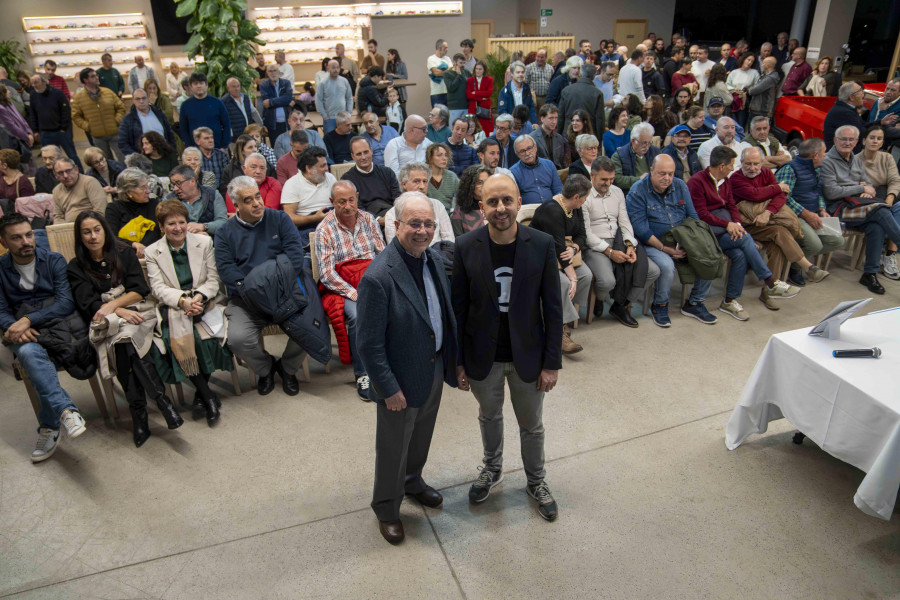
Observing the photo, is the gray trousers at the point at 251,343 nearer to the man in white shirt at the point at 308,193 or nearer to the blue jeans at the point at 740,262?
the man in white shirt at the point at 308,193

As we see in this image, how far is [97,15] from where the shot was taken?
1170cm

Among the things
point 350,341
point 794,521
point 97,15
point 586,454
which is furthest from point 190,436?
point 97,15

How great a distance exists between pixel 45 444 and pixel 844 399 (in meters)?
4.13

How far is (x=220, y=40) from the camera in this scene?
732cm

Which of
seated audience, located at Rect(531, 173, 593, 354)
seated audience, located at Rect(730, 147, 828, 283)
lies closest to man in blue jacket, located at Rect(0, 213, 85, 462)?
seated audience, located at Rect(531, 173, 593, 354)

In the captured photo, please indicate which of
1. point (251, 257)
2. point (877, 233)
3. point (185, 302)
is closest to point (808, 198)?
point (877, 233)

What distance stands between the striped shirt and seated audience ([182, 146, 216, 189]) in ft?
5.91

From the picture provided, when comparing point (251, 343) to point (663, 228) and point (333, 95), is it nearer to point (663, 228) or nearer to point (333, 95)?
point (663, 228)

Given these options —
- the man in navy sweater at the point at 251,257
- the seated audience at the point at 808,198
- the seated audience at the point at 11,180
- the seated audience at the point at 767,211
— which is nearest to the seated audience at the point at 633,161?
the seated audience at the point at 767,211

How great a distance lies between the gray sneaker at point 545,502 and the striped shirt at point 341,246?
69.2 inches

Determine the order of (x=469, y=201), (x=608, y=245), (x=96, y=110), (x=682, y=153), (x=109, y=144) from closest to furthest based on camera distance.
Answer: (x=469, y=201) → (x=608, y=245) → (x=682, y=153) → (x=96, y=110) → (x=109, y=144)

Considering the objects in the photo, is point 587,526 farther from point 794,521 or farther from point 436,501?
point 794,521

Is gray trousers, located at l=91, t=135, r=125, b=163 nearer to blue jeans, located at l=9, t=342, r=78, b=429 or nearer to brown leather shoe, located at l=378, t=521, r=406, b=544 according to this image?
blue jeans, located at l=9, t=342, r=78, b=429

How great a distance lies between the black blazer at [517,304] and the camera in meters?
2.48
